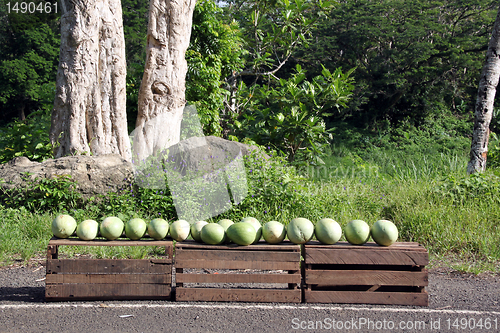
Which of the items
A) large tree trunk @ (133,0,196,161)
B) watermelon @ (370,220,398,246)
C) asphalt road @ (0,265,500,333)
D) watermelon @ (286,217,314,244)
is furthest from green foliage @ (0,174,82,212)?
watermelon @ (370,220,398,246)

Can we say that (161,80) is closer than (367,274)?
No

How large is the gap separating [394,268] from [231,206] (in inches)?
102

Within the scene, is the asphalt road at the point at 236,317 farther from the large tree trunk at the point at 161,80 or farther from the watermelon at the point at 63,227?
the large tree trunk at the point at 161,80

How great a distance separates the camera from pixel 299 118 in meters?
8.04

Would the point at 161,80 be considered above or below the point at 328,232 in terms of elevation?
above

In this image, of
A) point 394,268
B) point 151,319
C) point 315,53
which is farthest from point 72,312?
point 315,53

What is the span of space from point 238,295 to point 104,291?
108 centimetres

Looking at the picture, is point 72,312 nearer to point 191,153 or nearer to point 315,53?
point 191,153

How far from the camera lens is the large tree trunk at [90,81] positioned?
237 inches

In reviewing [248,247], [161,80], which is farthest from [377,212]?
[161,80]

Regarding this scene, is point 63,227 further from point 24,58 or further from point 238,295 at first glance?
point 24,58

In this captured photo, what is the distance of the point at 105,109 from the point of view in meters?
6.31

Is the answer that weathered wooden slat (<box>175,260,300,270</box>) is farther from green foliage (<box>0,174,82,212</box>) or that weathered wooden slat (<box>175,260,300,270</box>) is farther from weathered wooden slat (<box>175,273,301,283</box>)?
green foliage (<box>0,174,82,212</box>)

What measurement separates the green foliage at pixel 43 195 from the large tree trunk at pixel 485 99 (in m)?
6.15
